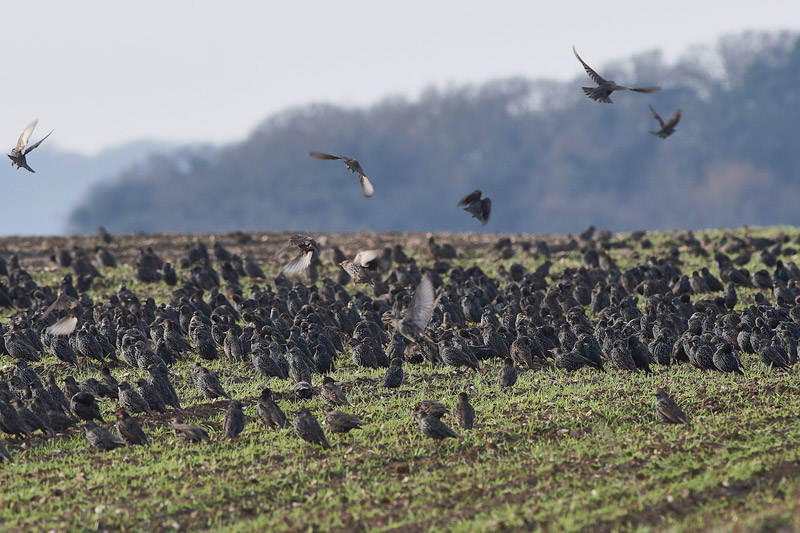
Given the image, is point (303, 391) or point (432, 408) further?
point (303, 391)

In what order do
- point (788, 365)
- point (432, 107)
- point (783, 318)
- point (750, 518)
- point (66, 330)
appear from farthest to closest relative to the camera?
point (432, 107)
point (783, 318)
point (66, 330)
point (788, 365)
point (750, 518)

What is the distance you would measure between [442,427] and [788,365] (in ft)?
24.0

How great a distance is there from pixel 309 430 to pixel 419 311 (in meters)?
3.13

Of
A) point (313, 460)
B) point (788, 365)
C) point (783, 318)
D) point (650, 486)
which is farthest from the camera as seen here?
point (783, 318)

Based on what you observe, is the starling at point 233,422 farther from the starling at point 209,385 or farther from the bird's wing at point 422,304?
the bird's wing at point 422,304

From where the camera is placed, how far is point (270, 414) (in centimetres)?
1533

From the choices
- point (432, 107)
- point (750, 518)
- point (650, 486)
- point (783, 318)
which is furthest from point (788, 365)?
point (432, 107)

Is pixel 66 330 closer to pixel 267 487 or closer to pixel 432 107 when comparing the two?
pixel 267 487

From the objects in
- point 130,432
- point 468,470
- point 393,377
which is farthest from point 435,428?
point 130,432

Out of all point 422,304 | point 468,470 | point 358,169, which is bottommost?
point 468,470

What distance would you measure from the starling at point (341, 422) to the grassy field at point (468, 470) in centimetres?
16

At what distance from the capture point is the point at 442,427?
14359 mm

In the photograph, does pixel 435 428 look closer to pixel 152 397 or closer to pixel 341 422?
pixel 341 422

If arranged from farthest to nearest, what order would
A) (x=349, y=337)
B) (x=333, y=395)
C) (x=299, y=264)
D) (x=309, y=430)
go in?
(x=349, y=337) → (x=299, y=264) → (x=333, y=395) → (x=309, y=430)
